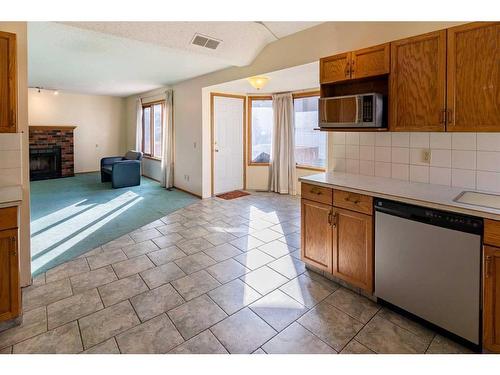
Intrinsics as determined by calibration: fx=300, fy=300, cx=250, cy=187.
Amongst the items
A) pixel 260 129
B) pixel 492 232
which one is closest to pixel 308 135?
pixel 260 129

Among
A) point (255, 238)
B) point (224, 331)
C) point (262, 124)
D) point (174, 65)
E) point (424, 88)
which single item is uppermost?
point (174, 65)

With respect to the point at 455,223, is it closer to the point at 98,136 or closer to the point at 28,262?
the point at 28,262

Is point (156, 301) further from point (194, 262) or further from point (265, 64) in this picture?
point (265, 64)

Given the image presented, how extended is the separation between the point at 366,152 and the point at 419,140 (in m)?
0.49

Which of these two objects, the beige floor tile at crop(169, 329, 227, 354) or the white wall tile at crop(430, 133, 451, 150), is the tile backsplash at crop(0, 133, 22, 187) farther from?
the white wall tile at crop(430, 133, 451, 150)

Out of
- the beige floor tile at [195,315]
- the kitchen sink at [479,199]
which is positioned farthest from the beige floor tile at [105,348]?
the kitchen sink at [479,199]

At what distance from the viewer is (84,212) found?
16.4ft

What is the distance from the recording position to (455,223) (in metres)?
→ 1.80

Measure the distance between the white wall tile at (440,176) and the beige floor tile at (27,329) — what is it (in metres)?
3.14

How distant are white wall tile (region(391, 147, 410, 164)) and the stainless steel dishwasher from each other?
73cm

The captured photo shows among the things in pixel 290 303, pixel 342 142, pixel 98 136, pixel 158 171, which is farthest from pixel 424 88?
pixel 98 136

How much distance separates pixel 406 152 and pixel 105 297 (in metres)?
2.86

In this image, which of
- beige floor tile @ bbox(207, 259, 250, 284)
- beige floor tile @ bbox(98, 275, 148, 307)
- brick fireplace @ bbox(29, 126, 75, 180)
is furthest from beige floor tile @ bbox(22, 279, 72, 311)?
brick fireplace @ bbox(29, 126, 75, 180)

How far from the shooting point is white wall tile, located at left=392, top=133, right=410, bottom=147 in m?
2.65
